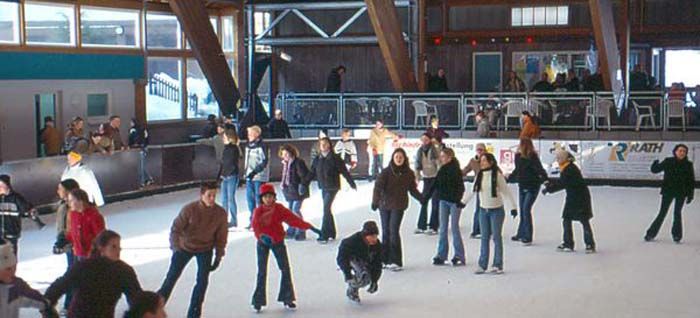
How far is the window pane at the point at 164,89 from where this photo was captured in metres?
29.2

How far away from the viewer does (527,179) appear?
15688 mm

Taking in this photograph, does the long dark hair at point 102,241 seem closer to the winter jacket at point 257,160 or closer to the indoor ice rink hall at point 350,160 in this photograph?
the indoor ice rink hall at point 350,160

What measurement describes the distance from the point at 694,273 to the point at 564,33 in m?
16.7

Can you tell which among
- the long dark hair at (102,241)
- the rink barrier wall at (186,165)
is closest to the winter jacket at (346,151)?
the rink barrier wall at (186,165)

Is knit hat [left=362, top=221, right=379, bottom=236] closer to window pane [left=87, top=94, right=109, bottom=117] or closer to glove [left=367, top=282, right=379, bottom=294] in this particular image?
glove [left=367, top=282, right=379, bottom=294]

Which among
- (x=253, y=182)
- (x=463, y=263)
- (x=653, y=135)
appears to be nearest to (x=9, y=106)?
(x=253, y=182)

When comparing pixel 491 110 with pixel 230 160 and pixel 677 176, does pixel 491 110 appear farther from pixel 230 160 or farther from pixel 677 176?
pixel 230 160

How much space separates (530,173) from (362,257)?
517 cm

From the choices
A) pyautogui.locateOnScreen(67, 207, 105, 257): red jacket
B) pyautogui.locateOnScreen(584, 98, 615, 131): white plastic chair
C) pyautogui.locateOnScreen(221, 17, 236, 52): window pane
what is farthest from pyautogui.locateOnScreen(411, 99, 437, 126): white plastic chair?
pyautogui.locateOnScreen(67, 207, 105, 257): red jacket

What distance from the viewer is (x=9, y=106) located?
2330 cm

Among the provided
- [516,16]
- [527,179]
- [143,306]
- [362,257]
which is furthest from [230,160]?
[516,16]

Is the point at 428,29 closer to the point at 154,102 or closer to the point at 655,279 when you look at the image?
the point at 154,102

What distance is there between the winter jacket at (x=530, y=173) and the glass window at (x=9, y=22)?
42.3ft

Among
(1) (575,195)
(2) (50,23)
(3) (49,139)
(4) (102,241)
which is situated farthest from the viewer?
(2) (50,23)
